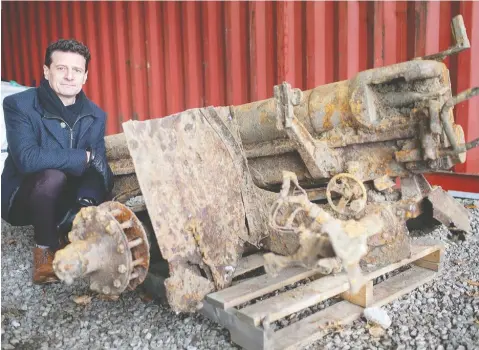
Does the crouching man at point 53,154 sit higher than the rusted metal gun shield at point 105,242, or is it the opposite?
the crouching man at point 53,154

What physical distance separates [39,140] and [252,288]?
1.71m

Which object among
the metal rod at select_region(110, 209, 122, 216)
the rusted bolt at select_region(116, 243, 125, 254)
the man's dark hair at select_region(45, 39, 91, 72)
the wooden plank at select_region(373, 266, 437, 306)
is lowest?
the wooden plank at select_region(373, 266, 437, 306)

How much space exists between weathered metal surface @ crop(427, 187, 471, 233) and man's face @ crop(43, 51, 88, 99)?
2.28 m

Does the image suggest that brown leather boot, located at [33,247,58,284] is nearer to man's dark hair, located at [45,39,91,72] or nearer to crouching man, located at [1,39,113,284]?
crouching man, located at [1,39,113,284]

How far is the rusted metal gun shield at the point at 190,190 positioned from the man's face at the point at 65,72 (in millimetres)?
888

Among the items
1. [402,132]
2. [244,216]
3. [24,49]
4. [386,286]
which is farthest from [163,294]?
[24,49]

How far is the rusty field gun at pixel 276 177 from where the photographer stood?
2098 millimetres

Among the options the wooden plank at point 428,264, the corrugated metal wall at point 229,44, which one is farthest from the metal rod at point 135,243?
the corrugated metal wall at point 229,44

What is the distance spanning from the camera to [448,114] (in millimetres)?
2064

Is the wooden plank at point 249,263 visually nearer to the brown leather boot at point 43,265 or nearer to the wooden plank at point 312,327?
the wooden plank at point 312,327

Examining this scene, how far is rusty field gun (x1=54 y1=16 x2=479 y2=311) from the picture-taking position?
2098 mm

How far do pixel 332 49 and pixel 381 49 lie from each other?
0.51 m

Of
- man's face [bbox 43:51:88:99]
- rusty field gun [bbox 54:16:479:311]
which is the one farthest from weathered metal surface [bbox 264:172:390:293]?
man's face [bbox 43:51:88:99]

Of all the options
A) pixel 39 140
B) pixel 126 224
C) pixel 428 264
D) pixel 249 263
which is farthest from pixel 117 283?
pixel 428 264
